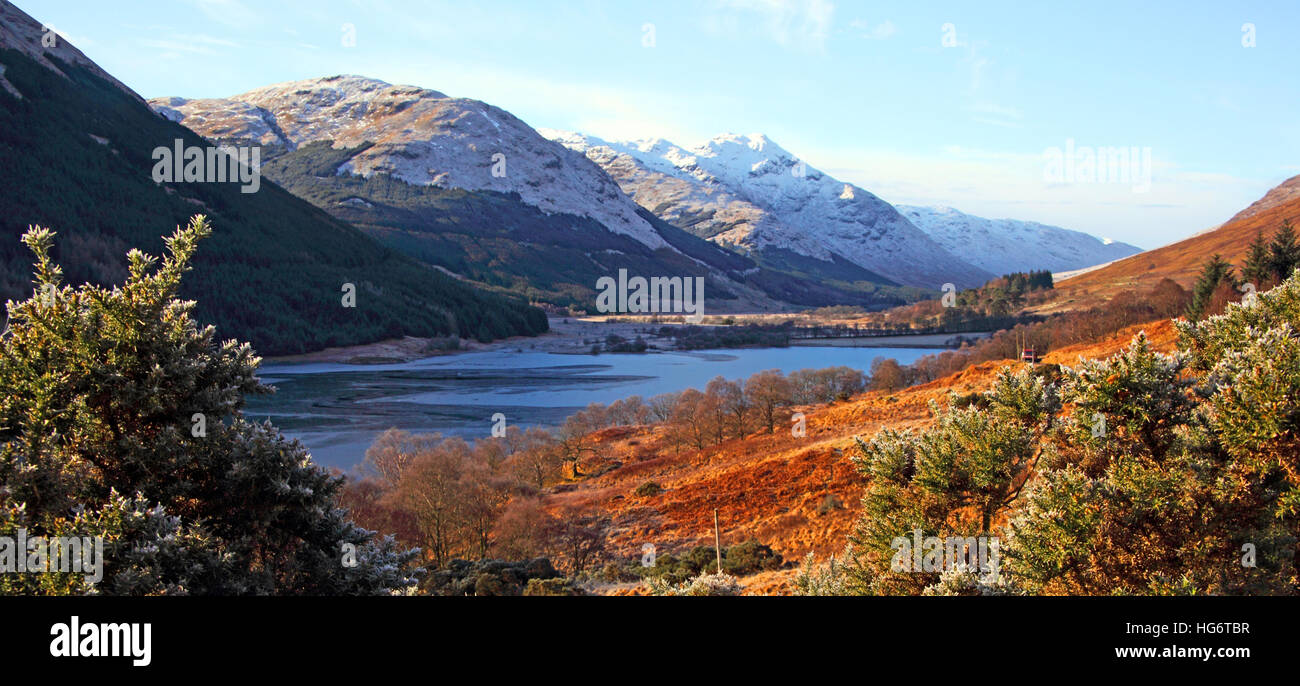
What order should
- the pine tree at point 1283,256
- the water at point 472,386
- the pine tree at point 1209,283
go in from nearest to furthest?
Result: the pine tree at point 1283,256 → the pine tree at point 1209,283 → the water at point 472,386

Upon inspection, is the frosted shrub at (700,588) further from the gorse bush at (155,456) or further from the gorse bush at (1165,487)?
the gorse bush at (155,456)

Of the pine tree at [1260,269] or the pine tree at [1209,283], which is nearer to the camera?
the pine tree at [1260,269]

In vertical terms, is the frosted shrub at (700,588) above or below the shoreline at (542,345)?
below

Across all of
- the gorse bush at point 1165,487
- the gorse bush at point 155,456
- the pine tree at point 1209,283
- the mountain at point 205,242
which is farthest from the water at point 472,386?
the pine tree at point 1209,283

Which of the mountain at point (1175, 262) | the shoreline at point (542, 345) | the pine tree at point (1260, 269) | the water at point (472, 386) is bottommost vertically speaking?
the water at point (472, 386)

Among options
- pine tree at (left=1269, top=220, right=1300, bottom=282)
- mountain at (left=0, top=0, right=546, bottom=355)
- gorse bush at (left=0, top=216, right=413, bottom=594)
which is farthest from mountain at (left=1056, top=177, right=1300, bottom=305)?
gorse bush at (left=0, top=216, right=413, bottom=594)

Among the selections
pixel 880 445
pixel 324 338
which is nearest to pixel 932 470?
pixel 880 445

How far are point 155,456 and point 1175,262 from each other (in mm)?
207830

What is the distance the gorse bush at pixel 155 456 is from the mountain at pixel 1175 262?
16404cm

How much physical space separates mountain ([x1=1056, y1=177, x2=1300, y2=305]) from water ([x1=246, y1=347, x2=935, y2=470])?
164ft

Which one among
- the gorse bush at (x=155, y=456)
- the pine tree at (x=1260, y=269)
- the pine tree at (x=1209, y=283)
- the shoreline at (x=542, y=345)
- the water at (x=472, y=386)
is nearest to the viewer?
the gorse bush at (x=155, y=456)

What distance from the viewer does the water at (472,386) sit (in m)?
77.9
